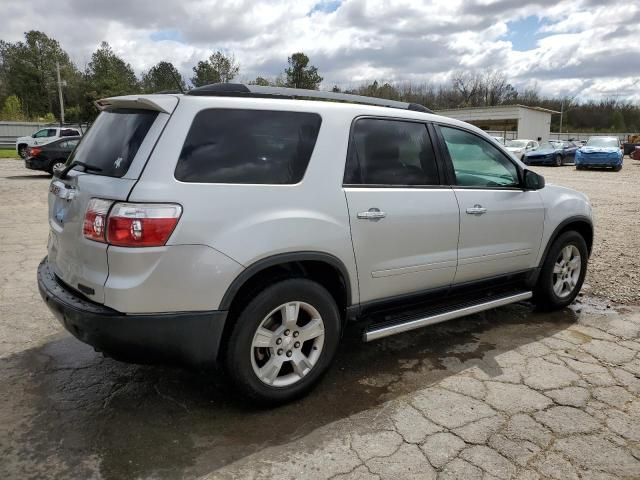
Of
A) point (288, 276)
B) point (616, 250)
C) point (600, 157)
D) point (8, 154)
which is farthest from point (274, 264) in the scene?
point (8, 154)

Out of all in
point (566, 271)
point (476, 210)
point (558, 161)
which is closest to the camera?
point (476, 210)

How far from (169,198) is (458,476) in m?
2.01

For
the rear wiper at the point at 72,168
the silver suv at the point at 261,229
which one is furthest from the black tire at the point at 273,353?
the rear wiper at the point at 72,168

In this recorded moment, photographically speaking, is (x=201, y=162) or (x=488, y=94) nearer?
(x=201, y=162)

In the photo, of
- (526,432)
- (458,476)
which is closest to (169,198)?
(458,476)

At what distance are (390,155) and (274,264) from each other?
1237 millimetres

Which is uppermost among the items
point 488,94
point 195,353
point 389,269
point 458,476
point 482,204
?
point 488,94

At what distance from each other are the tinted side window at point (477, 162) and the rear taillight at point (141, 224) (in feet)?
7.50

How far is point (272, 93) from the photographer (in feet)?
10.7

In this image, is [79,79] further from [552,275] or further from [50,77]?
[552,275]

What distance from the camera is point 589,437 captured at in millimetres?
2906

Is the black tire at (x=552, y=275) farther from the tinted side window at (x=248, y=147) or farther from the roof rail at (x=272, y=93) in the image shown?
the tinted side window at (x=248, y=147)

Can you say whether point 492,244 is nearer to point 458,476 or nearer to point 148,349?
point 458,476

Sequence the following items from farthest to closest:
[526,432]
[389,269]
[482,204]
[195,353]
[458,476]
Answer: [482,204], [389,269], [526,432], [195,353], [458,476]
